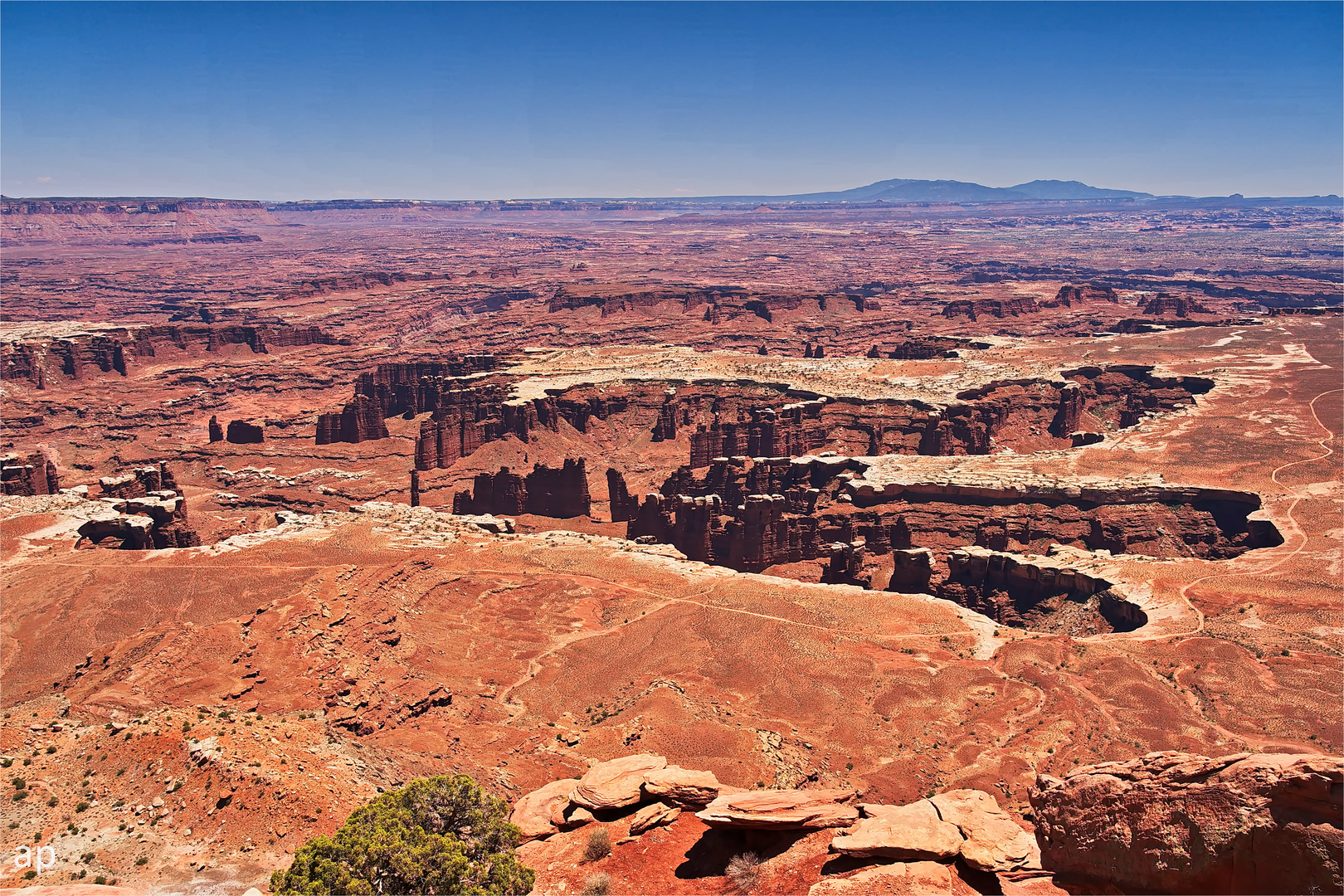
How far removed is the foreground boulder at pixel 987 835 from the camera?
1567cm

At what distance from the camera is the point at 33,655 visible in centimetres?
3728

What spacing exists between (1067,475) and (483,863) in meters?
60.1

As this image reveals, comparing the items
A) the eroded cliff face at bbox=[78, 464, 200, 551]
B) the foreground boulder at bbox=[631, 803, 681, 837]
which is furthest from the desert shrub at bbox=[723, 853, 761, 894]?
the eroded cliff face at bbox=[78, 464, 200, 551]

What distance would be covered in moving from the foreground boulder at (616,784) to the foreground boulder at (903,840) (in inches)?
237

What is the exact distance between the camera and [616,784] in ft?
71.3

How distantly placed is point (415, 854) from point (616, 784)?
535 centimetres

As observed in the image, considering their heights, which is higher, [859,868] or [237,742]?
[859,868]

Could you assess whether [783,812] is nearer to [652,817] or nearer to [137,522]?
[652,817]

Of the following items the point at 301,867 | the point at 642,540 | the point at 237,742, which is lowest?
the point at 642,540

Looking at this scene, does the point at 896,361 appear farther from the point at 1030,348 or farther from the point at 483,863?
the point at 483,863

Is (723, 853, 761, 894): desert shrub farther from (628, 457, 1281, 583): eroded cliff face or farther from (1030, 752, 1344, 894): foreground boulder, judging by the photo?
(628, 457, 1281, 583): eroded cliff face

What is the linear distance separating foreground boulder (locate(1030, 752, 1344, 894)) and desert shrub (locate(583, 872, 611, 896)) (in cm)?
762

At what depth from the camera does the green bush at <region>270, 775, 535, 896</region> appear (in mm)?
17031

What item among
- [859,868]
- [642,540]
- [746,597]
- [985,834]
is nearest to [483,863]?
[859,868]
